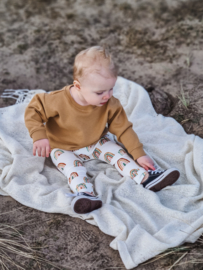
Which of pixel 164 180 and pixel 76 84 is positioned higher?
pixel 76 84

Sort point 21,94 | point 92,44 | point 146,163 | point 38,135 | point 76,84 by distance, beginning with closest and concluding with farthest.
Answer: point 76,84 < point 38,135 < point 146,163 < point 21,94 < point 92,44

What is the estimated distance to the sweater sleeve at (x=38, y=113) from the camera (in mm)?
2279

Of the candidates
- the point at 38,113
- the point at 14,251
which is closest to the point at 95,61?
the point at 38,113

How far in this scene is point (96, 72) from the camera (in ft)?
6.58

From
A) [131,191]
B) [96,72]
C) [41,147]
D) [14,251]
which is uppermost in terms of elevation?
[96,72]

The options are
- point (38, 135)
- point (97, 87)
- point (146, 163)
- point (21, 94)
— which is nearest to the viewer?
point (97, 87)

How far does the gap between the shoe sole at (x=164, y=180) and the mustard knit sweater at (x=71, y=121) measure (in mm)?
256

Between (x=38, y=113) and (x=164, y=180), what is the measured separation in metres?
1.11

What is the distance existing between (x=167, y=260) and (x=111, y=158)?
0.92 m

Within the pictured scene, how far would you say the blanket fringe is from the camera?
3.40m

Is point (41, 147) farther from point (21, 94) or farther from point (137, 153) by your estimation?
point (21, 94)

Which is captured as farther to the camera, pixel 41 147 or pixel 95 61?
pixel 41 147

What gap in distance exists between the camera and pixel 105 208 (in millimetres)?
2152

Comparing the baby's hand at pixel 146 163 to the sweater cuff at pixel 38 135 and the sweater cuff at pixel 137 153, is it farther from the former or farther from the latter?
the sweater cuff at pixel 38 135
